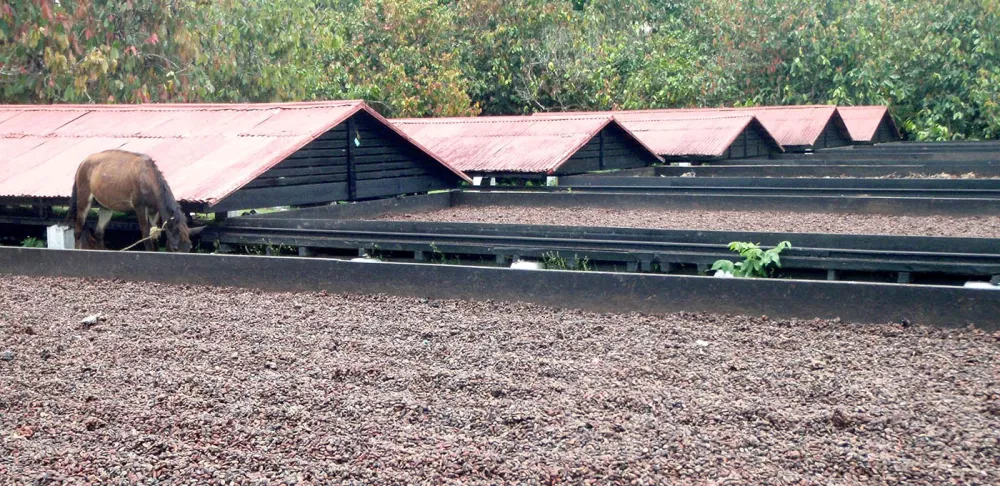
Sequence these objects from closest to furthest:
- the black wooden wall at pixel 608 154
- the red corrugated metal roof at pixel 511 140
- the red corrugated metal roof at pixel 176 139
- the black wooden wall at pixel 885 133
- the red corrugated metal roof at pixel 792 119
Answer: the red corrugated metal roof at pixel 176 139, the red corrugated metal roof at pixel 511 140, the black wooden wall at pixel 608 154, the red corrugated metal roof at pixel 792 119, the black wooden wall at pixel 885 133

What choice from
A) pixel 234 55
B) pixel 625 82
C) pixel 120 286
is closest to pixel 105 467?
pixel 120 286

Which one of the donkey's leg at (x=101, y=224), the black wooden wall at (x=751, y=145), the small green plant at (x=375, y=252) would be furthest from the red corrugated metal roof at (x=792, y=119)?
the donkey's leg at (x=101, y=224)

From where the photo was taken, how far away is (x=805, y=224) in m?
10.7

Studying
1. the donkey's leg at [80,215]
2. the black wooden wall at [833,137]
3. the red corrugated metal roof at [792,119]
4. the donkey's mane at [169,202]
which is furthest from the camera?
the black wooden wall at [833,137]

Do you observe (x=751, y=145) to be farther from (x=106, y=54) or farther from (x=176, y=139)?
(x=106, y=54)

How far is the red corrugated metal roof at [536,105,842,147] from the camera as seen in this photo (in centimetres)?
2072

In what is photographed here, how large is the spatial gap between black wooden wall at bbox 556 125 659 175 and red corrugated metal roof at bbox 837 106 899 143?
8942 mm

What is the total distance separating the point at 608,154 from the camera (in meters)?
16.6

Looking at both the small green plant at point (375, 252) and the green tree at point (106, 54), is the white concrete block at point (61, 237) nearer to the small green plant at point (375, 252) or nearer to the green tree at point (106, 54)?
the small green plant at point (375, 252)

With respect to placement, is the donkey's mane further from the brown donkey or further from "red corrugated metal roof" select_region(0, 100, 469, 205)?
"red corrugated metal roof" select_region(0, 100, 469, 205)

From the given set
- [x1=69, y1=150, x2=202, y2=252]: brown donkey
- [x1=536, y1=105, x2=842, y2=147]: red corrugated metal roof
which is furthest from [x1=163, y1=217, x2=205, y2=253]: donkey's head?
[x1=536, y1=105, x2=842, y2=147]: red corrugated metal roof

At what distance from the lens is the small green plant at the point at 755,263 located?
24.1ft

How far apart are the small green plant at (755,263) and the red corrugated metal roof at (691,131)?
388 inches

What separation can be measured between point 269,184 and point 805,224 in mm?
6005
